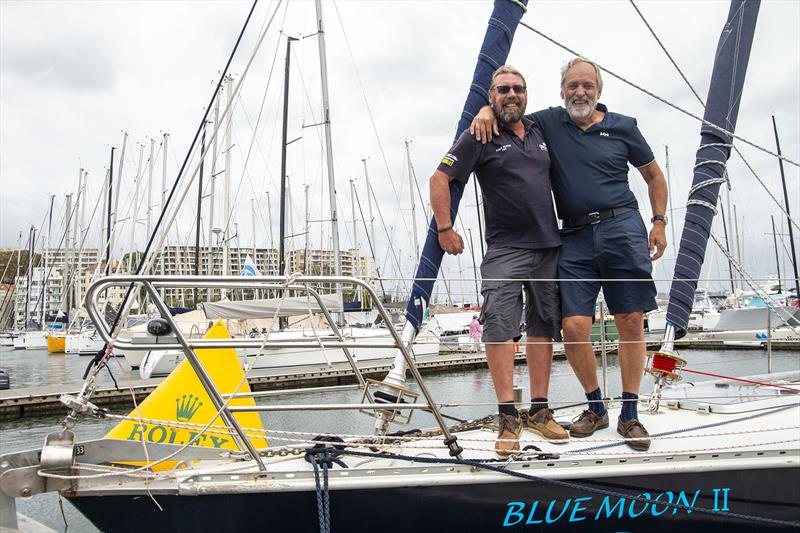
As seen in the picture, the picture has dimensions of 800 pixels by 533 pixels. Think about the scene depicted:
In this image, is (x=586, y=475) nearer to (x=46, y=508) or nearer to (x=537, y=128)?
(x=537, y=128)

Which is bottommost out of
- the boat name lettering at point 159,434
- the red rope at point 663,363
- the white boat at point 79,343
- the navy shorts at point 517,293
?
the white boat at point 79,343

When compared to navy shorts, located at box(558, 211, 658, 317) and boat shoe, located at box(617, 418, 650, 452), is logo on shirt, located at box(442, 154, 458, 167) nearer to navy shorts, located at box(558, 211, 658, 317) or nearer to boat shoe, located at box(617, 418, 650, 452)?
navy shorts, located at box(558, 211, 658, 317)

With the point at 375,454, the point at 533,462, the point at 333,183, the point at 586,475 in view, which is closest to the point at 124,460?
the point at 375,454

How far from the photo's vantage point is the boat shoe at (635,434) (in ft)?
9.44

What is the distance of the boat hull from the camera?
8.57 feet

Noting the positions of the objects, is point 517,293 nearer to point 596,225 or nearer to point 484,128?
point 596,225

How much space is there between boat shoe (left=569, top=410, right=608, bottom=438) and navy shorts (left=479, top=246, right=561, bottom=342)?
1.46 feet

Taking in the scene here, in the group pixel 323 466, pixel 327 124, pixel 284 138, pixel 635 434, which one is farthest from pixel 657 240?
pixel 284 138

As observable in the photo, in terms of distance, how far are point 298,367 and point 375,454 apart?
15589 millimetres

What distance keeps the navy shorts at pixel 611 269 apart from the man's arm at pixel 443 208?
625mm

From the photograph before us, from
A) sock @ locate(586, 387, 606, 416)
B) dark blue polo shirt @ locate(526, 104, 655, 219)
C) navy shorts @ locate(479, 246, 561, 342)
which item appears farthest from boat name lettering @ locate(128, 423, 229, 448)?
dark blue polo shirt @ locate(526, 104, 655, 219)

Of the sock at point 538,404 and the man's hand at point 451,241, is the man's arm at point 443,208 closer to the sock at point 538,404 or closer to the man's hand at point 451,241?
the man's hand at point 451,241

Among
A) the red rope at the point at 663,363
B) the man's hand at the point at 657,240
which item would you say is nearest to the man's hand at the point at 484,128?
the man's hand at the point at 657,240

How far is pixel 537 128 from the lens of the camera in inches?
133
